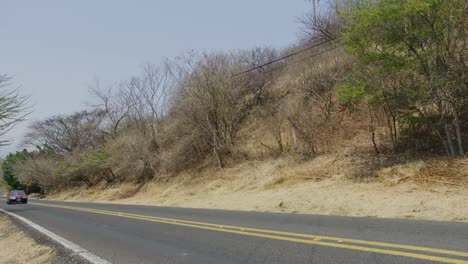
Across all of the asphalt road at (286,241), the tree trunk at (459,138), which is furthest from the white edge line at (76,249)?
the tree trunk at (459,138)

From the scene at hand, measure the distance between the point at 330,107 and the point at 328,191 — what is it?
34.7 feet

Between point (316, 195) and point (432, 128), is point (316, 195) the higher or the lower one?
the lower one

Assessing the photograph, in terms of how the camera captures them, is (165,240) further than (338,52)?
No

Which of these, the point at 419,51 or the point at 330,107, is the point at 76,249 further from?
the point at 330,107

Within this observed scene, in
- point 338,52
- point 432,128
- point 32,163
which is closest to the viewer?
point 432,128

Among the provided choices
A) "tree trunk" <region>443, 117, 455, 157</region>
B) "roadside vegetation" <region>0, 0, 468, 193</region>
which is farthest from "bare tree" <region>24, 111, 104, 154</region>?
"tree trunk" <region>443, 117, 455, 157</region>

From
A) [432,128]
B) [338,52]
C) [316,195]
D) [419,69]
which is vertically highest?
[338,52]

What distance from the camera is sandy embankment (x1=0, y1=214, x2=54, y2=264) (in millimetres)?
10133

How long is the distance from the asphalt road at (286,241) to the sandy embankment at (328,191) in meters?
1.92

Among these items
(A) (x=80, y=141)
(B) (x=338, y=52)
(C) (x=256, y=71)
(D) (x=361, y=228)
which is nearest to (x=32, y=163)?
(A) (x=80, y=141)

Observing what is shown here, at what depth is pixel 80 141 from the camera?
6744 centimetres

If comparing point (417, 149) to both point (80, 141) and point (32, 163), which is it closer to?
point (80, 141)

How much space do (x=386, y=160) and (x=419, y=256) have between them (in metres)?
12.3

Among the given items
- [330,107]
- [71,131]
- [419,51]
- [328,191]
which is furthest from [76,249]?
[71,131]
